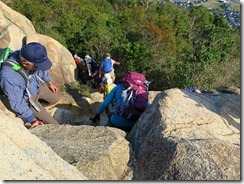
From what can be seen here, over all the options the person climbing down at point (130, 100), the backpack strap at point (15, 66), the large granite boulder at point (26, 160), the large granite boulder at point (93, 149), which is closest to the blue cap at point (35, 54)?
the backpack strap at point (15, 66)

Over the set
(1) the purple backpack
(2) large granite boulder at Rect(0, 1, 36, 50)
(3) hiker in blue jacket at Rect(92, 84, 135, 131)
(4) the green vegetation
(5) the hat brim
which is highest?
(5) the hat brim

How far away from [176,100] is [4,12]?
955 centimetres

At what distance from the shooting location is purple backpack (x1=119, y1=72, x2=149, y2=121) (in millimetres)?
4684

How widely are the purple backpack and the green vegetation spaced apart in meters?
4.82

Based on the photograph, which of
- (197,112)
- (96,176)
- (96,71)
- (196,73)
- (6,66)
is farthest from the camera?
(96,71)

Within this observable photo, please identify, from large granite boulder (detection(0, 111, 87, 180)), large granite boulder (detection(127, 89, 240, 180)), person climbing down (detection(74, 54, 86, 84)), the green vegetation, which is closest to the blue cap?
large granite boulder (detection(0, 111, 87, 180))

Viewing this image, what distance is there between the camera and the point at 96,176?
312 centimetres

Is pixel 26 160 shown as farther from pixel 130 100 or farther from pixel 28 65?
pixel 130 100

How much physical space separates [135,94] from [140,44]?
1317cm

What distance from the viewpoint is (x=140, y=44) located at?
17.7 metres

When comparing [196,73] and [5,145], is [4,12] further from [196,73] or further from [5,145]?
[5,145]

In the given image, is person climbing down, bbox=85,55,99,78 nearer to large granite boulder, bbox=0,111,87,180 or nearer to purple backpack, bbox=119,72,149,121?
purple backpack, bbox=119,72,149,121

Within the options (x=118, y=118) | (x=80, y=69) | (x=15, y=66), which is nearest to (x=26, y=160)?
(x=15, y=66)

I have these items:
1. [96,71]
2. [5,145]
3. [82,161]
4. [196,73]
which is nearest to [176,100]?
[82,161]
